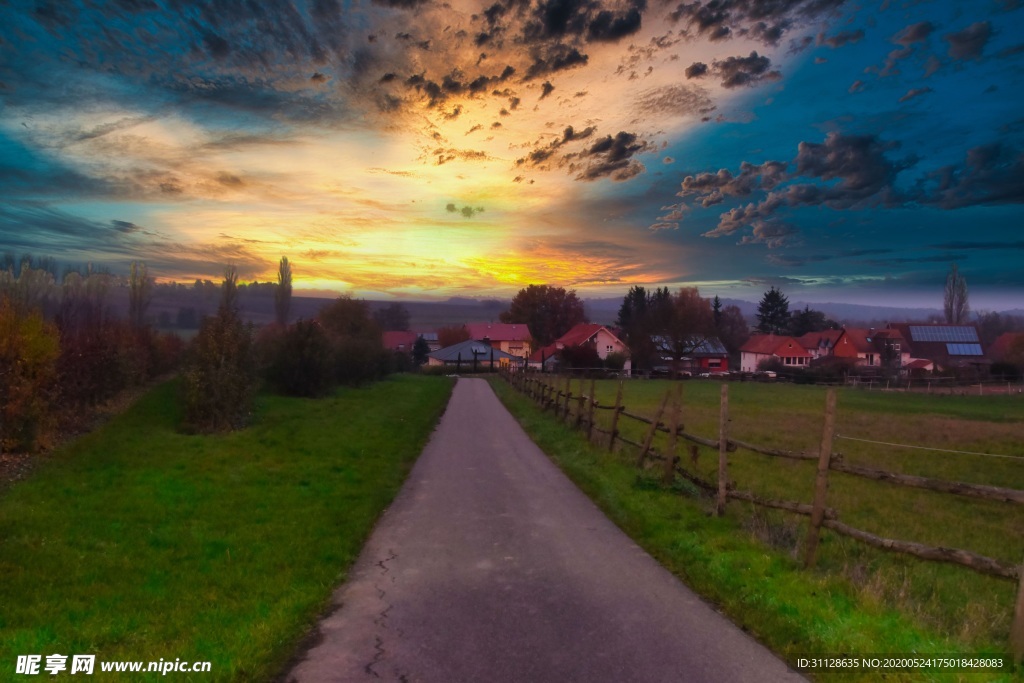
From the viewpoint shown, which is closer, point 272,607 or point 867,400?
point 272,607

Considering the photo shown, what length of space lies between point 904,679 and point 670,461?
704 centimetres

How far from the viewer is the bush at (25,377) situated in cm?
1302

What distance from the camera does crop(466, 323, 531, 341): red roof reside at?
11400cm

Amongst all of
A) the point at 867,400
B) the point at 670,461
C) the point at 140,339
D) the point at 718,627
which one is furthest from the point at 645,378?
the point at 718,627

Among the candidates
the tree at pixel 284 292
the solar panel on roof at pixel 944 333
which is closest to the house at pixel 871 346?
the solar panel on roof at pixel 944 333

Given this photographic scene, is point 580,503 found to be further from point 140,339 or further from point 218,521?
point 140,339

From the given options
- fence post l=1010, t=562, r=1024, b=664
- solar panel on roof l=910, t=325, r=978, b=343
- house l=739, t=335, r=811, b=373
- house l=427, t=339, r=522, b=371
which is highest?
solar panel on roof l=910, t=325, r=978, b=343

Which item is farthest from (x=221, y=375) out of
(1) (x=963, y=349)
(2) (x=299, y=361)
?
(1) (x=963, y=349)

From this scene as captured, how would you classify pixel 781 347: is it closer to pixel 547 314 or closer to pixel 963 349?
pixel 963 349

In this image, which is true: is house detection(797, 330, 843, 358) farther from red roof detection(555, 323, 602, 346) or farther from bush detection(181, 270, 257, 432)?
bush detection(181, 270, 257, 432)

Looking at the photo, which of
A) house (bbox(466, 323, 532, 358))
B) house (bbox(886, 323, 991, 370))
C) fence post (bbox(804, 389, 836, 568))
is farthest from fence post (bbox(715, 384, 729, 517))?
house (bbox(466, 323, 532, 358))

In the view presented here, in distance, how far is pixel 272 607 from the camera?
595cm

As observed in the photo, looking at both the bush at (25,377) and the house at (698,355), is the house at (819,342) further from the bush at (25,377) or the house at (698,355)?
the bush at (25,377)

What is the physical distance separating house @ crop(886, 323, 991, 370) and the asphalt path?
99276 mm
